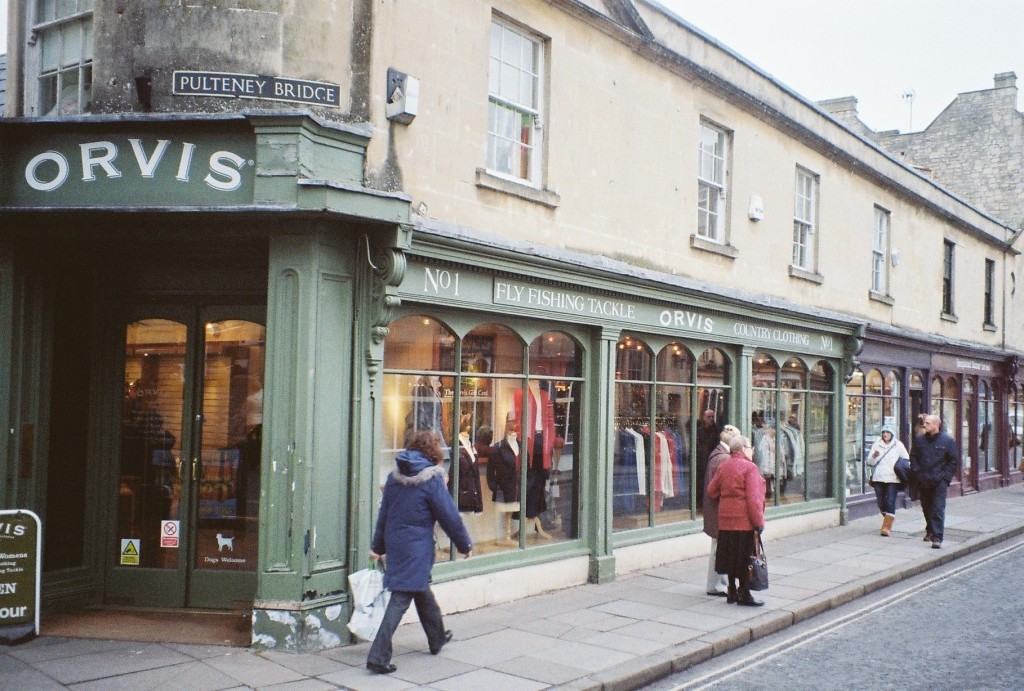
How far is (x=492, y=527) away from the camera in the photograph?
31.5 ft

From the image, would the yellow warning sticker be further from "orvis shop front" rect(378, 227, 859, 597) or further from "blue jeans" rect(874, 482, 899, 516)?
"blue jeans" rect(874, 482, 899, 516)

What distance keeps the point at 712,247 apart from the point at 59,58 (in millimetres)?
8449

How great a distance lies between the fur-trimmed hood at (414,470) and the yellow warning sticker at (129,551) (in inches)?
123

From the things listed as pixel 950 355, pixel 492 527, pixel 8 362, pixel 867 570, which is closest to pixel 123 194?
pixel 8 362

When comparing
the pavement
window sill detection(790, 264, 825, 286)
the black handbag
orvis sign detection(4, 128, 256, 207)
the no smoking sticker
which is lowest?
the pavement

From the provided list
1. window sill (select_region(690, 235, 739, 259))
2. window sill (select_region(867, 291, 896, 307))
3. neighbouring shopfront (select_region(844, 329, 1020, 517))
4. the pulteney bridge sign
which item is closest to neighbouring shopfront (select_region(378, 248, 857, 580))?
window sill (select_region(690, 235, 739, 259))

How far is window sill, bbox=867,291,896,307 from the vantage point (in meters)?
17.7

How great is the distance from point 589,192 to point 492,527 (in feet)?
13.2

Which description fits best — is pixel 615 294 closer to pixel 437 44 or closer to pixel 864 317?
pixel 437 44

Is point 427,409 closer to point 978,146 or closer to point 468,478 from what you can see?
point 468,478

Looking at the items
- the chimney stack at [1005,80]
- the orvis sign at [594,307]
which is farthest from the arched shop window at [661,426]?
the chimney stack at [1005,80]

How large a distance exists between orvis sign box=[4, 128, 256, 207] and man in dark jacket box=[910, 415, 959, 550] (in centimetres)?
1126

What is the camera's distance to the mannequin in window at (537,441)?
1004 centimetres

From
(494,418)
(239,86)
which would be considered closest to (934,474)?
(494,418)
